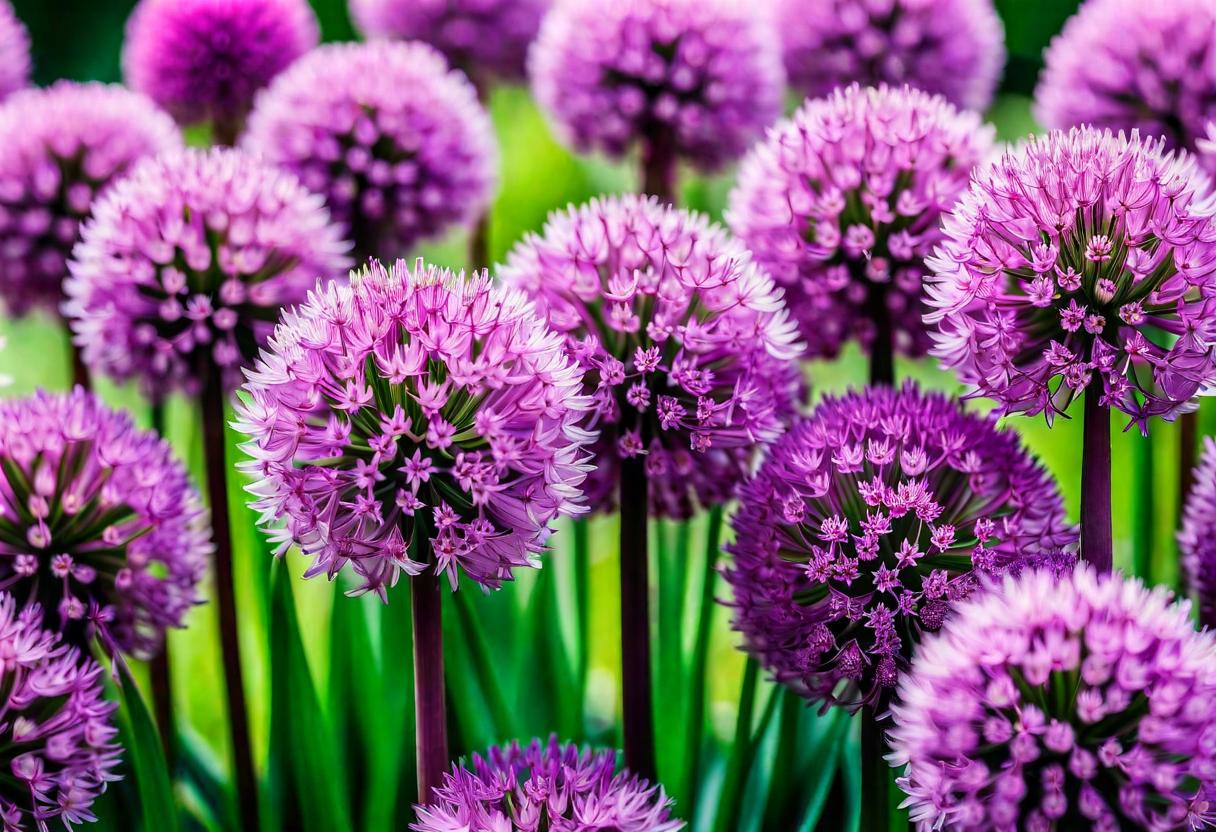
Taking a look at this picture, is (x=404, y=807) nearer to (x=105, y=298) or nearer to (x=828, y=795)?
(x=828, y=795)

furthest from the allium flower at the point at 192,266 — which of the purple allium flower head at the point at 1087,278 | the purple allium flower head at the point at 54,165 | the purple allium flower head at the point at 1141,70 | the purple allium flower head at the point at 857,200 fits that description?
the purple allium flower head at the point at 1141,70

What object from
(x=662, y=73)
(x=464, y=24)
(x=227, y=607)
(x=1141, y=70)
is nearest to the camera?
(x=227, y=607)

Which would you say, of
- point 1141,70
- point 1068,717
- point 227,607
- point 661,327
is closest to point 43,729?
point 227,607

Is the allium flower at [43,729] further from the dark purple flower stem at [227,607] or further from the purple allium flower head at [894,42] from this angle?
the purple allium flower head at [894,42]

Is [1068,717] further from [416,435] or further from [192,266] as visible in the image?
[192,266]

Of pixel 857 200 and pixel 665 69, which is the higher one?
pixel 665 69

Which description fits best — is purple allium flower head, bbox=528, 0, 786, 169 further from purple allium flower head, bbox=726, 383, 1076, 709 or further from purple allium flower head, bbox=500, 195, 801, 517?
purple allium flower head, bbox=726, 383, 1076, 709

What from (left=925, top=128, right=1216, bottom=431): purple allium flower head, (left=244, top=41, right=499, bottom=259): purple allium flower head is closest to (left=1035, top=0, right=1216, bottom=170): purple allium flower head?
(left=925, top=128, right=1216, bottom=431): purple allium flower head
